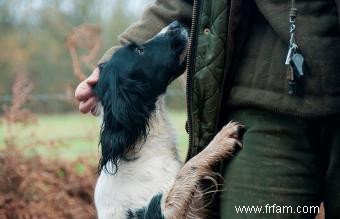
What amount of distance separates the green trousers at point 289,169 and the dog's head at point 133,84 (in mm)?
853

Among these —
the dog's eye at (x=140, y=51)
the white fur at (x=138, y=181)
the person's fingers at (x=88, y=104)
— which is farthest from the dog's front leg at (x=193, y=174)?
the dog's eye at (x=140, y=51)

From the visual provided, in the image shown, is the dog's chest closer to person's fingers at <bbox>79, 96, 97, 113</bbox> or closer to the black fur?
the black fur

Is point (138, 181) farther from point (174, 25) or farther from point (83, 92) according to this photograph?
point (174, 25)

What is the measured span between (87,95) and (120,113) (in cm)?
20

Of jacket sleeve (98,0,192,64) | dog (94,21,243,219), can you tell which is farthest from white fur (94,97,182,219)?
jacket sleeve (98,0,192,64)

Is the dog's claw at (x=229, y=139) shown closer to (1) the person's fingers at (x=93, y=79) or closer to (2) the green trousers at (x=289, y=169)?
(2) the green trousers at (x=289, y=169)

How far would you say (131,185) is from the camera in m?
3.51

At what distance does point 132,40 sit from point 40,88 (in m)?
25.5

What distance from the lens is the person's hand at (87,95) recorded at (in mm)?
3346

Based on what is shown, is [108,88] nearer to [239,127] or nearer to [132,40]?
[132,40]

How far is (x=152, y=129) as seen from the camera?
3689 millimetres

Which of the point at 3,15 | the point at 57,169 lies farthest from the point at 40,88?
the point at 57,169

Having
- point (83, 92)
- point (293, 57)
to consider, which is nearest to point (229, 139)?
point (293, 57)

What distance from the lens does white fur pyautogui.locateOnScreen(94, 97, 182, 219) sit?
11.4 feet
